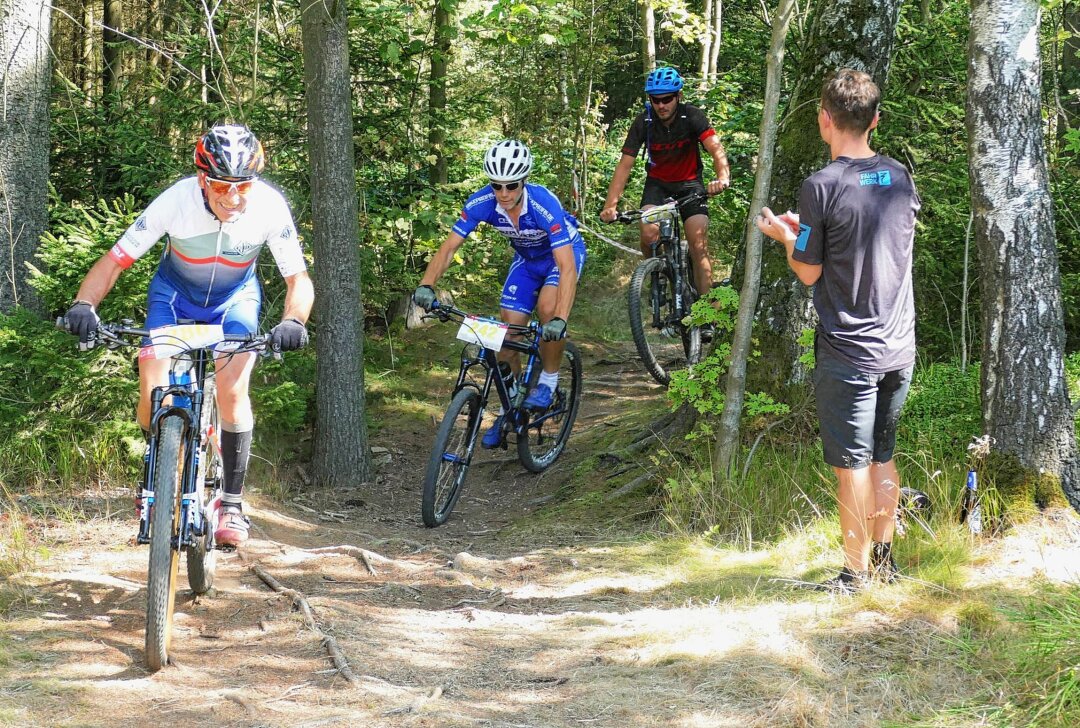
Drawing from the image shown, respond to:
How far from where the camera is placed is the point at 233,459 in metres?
4.75

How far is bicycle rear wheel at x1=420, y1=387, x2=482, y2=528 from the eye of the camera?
6531 mm

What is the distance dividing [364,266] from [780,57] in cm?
468

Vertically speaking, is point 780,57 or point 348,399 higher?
point 780,57

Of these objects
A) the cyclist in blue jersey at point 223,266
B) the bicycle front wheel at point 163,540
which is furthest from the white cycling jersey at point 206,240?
the bicycle front wheel at point 163,540

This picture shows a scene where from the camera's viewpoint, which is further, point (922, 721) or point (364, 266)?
point (364, 266)

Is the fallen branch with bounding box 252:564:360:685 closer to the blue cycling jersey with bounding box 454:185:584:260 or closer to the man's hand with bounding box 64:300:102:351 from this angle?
the man's hand with bounding box 64:300:102:351

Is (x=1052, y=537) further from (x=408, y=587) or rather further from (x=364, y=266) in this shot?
(x=364, y=266)

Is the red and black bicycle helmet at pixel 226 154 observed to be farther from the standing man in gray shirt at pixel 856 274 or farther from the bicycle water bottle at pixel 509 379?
the bicycle water bottle at pixel 509 379

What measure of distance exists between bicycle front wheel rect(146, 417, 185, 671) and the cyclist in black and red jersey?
15.7ft

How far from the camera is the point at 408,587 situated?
16.9 feet

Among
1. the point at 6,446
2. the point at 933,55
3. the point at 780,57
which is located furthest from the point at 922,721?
the point at 933,55

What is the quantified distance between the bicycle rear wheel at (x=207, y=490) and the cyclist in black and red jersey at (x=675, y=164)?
4.31 meters

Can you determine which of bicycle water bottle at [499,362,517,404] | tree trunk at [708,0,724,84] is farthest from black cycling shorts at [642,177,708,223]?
tree trunk at [708,0,724,84]

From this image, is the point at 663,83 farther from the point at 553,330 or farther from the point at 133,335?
the point at 133,335
